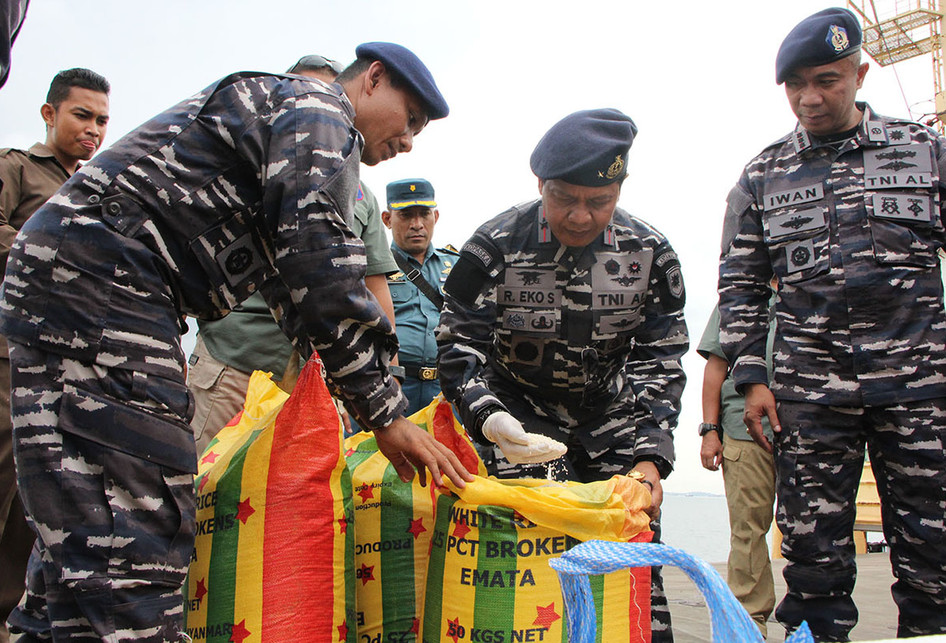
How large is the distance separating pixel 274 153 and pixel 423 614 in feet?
3.93

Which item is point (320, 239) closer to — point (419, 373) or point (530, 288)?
point (530, 288)

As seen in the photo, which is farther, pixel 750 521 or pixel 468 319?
pixel 750 521

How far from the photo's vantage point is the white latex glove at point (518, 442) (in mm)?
1836

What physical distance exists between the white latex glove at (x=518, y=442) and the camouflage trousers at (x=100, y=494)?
32.6 inches

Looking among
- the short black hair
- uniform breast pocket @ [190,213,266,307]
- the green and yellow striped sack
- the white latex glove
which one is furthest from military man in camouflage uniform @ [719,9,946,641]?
the short black hair

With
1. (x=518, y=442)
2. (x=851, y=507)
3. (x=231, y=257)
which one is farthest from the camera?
(x=851, y=507)

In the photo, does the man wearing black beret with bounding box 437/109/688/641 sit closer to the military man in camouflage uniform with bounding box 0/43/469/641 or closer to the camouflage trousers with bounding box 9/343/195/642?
the military man in camouflage uniform with bounding box 0/43/469/641

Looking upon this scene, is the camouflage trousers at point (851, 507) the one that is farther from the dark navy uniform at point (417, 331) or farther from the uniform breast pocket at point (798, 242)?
the dark navy uniform at point (417, 331)

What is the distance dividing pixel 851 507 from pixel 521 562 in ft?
3.45

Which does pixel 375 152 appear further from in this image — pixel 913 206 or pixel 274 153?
pixel 913 206

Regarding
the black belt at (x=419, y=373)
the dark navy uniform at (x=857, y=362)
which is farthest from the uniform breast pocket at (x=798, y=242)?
the black belt at (x=419, y=373)

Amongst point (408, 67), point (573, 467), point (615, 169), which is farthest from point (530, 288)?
point (408, 67)

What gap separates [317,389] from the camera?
1.78 metres

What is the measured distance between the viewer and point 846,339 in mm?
2184
